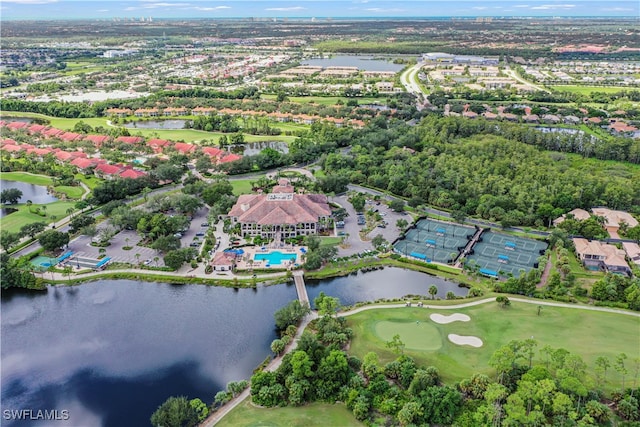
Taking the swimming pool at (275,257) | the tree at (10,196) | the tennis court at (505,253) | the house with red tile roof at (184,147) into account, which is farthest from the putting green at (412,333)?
the house with red tile roof at (184,147)

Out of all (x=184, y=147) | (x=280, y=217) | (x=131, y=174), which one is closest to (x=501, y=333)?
(x=280, y=217)

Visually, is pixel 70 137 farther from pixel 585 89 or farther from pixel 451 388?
pixel 585 89

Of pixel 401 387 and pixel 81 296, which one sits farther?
pixel 81 296

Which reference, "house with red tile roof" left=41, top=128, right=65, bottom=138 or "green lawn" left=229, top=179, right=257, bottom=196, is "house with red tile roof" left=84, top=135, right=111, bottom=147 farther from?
"green lawn" left=229, top=179, right=257, bottom=196

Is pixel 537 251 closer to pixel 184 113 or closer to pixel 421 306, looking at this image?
pixel 421 306

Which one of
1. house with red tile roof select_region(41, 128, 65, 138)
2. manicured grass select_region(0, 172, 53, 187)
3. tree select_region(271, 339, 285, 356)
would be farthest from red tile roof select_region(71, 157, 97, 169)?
tree select_region(271, 339, 285, 356)

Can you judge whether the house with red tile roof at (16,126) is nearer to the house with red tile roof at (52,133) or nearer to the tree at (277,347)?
the house with red tile roof at (52,133)

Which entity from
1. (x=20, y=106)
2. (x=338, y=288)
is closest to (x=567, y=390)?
(x=338, y=288)
